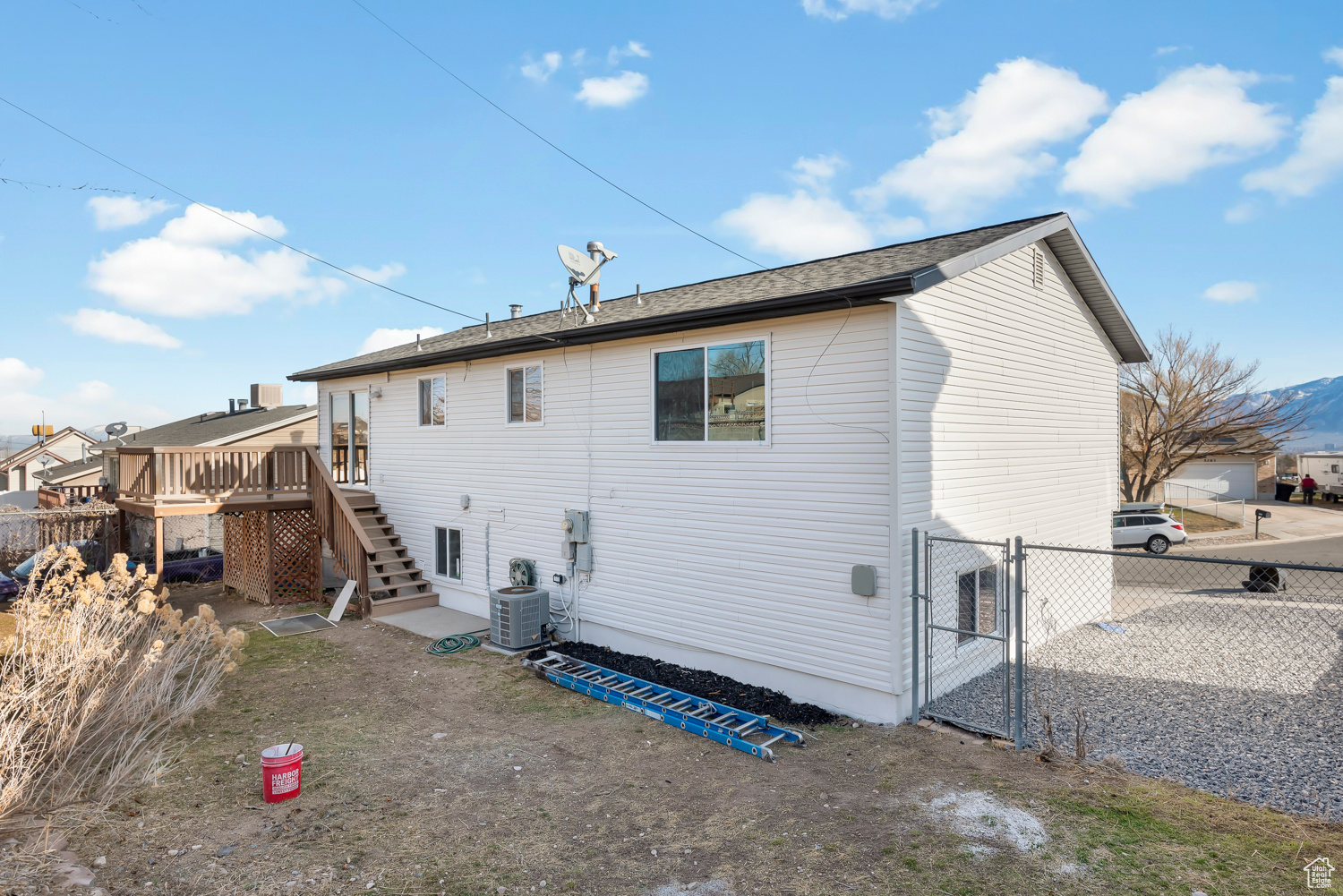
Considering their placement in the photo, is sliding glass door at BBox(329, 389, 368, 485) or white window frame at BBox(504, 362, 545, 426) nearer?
white window frame at BBox(504, 362, 545, 426)

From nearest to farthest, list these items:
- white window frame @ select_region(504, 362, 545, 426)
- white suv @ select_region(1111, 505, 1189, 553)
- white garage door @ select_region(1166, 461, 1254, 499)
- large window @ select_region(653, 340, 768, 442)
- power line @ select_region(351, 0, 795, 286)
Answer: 1. large window @ select_region(653, 340, 768, 442)
2. white window frame @ select_region(504, 362, 545, 426)
3. power line @ select_region(351, 0, 795, 286)
4. white suv @ select_region(1111, 505, 1189, 553)
5. white garage door @ select_region(1166, 461, 1254, 499)

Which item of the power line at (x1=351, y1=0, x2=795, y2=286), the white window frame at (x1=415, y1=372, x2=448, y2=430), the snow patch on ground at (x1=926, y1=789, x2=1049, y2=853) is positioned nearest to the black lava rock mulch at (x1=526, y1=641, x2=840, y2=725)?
the snow patch on ground at (x1=926, y1=789, x2=1049, y2=853)

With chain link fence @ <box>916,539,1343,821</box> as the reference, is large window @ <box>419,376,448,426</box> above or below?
above

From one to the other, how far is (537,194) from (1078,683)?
43.6ft

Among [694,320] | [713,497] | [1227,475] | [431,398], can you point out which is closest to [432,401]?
[431,398]

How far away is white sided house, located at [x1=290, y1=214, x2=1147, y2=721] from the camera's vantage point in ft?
21.8

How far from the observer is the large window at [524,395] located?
10203 millimetres

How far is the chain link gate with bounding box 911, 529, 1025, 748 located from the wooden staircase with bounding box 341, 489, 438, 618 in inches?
350

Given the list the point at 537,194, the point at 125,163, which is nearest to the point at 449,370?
the point at 537,194

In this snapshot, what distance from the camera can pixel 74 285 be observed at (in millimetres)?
14891

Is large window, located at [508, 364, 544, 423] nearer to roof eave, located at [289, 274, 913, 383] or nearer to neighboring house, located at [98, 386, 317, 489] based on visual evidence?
roof eave, located at [289, 274, 913, 383]

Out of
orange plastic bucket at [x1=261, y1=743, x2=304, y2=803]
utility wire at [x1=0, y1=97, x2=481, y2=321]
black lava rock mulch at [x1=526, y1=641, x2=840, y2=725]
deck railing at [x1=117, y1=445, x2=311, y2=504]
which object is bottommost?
black lava rock mulch at [x1=526, y1=641, x2=840, y2=725]

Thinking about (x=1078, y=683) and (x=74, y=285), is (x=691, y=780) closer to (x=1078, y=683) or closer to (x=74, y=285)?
(x=1078, y=683)

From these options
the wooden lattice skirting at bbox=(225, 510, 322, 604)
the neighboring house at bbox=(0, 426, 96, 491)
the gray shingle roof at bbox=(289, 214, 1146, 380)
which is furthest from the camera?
the neighboring house at bbox=(0, 426, 96, 491)
